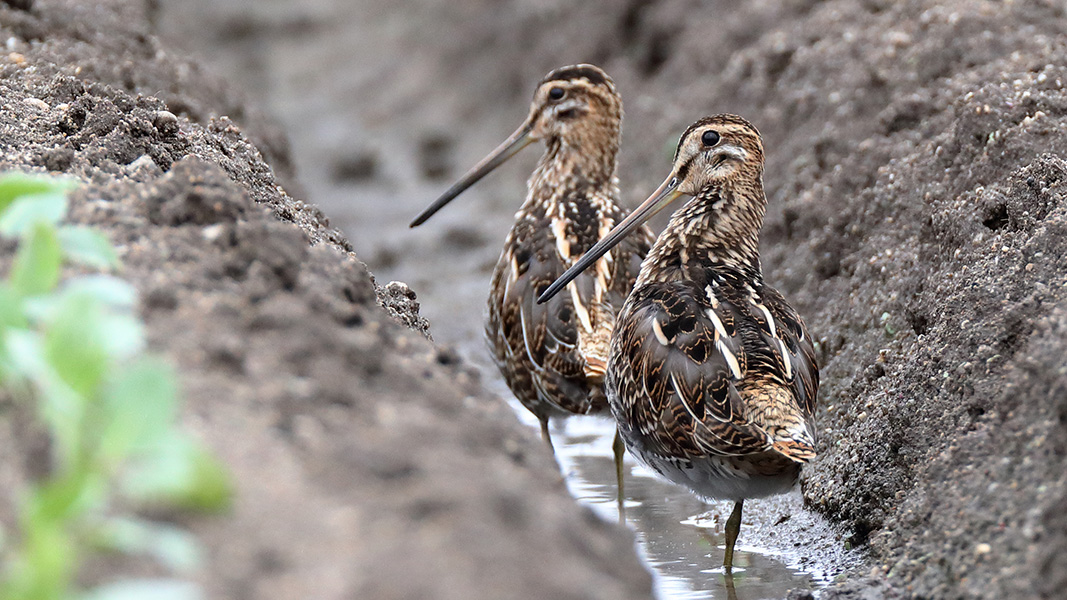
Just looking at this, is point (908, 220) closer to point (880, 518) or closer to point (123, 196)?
point (880, 518)

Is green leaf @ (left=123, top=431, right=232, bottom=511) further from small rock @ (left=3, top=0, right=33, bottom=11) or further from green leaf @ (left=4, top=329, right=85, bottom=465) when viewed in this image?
small rock @ (left=3, top=0, right=33, bottom=11)

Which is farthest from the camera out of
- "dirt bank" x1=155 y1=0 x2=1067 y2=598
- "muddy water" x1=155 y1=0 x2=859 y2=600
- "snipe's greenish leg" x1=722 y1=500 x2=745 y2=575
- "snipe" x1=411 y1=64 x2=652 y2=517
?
"snipe" x1=411 y1=64 x2=652 y2=517

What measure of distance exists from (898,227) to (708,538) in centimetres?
169

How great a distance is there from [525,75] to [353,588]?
34.1 feet

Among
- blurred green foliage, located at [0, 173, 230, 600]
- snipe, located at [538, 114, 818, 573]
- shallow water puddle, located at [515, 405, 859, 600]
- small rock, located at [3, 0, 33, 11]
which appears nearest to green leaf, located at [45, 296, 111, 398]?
blurred green foliage, located at [0, 173, 230, 600]

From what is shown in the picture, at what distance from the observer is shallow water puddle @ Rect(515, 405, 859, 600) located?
414cm

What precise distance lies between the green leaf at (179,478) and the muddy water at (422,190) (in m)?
2.39

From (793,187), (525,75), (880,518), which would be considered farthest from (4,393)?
(525,75)

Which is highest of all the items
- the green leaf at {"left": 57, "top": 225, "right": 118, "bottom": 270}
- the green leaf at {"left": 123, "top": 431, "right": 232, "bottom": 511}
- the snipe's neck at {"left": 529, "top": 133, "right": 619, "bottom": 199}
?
the snipe's neck at {"left": 529, "top": 133, "right": 619, "bottom": 199}

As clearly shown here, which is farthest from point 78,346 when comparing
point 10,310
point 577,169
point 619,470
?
point 577,169

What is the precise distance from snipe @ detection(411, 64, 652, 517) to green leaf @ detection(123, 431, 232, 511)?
9.32 feet

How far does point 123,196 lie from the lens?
3180 millimetres

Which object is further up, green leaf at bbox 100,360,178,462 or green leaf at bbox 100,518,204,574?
green leaf at bbox 100,360,178,462

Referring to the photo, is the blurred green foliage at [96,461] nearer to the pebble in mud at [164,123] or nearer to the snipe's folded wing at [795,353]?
the pebble in mud at [164,123]
